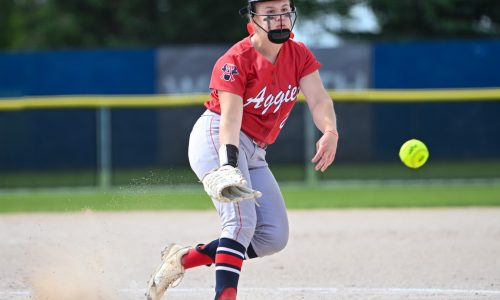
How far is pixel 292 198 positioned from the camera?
10312 mm

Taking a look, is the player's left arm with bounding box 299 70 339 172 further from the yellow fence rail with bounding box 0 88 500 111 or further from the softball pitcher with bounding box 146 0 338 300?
the yellow fence rail with bounding box 0 88 500 111

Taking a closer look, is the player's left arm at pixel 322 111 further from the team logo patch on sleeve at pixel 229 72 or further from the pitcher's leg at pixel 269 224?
the team logo patch on sleeve at pixel 229 72

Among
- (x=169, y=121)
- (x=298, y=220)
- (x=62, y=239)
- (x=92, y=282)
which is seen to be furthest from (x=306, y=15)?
(x=92, y=282)

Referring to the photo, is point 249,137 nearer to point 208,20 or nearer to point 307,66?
point 307,66

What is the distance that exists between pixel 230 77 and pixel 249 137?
1.43 feet

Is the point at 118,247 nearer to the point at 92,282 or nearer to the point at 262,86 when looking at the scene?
the point at 92,282

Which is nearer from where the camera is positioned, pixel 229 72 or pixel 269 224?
pixel 229 72

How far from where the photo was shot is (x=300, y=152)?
11820 millimetres

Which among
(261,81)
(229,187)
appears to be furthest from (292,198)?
(229,187)

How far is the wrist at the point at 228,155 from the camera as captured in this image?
157 inches

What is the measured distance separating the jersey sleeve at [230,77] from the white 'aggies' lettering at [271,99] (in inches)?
4.2

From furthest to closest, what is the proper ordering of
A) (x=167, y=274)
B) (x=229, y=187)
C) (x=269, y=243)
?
1. (x=167, y=274)
2. (x=269, y=243)
3. (x=229, y=187)

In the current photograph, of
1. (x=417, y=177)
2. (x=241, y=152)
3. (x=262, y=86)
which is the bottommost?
(x=417, y=177)

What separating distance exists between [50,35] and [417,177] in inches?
408
